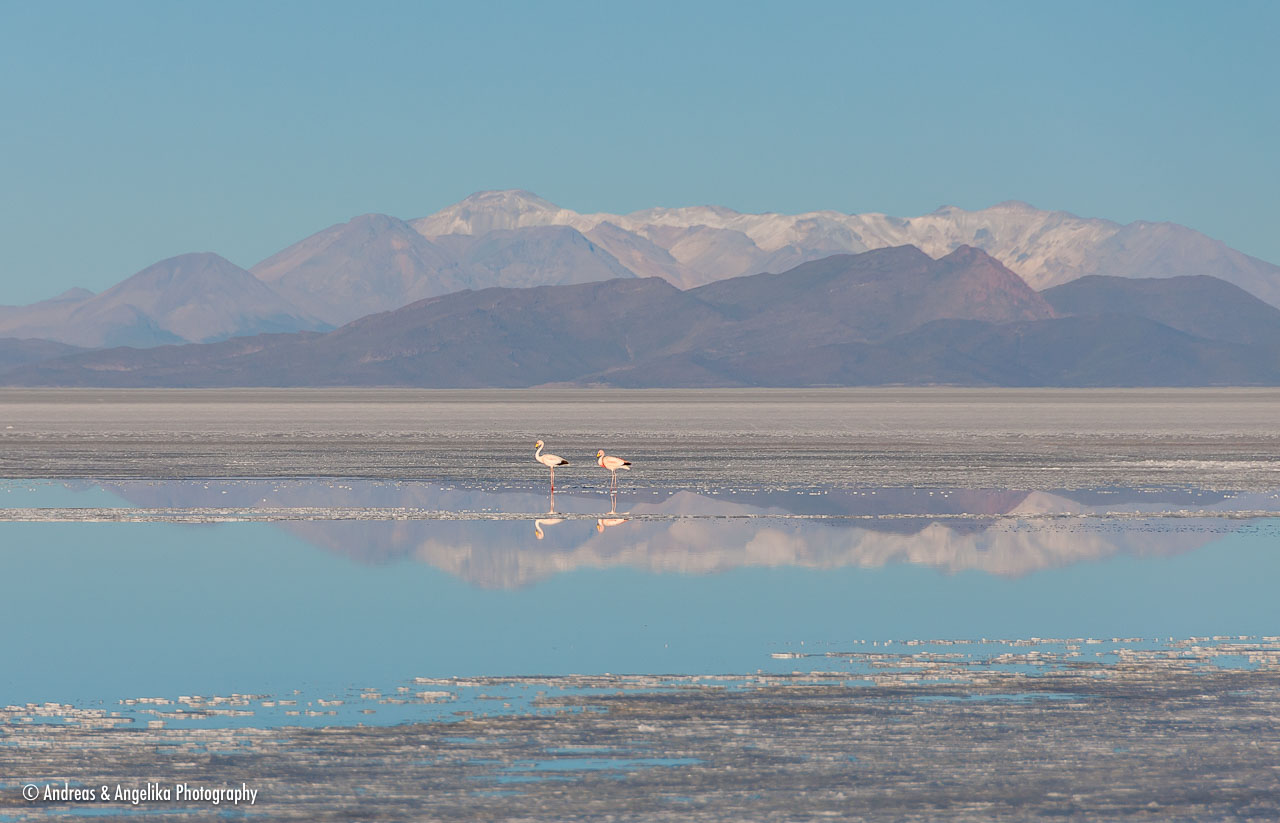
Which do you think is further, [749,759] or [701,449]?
[701,449]

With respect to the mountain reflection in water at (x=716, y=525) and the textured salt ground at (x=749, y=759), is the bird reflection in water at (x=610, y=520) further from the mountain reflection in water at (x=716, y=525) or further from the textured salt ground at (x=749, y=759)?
the textured salt ground at (x=749, y=759)

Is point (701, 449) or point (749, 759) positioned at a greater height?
point (749, 759)

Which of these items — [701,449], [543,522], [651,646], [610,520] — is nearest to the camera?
[651,646]

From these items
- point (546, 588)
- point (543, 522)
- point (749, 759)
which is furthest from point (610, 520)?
point (749, 759)

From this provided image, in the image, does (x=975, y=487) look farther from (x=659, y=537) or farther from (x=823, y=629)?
(x=823, y=629)

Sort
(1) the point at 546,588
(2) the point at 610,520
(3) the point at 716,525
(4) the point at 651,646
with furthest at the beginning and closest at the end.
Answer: (2) the point at 610,520 < (3) the point at 716,525 < (1) the point at 546,588 < (4) the point at 651,646

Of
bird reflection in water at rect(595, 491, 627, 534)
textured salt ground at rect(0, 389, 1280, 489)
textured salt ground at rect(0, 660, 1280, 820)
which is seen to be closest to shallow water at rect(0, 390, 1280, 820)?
textured salt ground at rect(0, 660, 1280, 820)

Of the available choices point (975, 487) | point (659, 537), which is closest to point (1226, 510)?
point (975, 487)

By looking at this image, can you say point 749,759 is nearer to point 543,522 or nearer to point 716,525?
point 716,525

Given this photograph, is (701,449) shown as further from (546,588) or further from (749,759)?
(749,759)

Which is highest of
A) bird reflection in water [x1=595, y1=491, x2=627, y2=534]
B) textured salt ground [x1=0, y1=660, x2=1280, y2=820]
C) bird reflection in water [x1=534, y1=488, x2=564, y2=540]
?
textured salt ground [x1=0, y1=660, x2=1280, y2=820]

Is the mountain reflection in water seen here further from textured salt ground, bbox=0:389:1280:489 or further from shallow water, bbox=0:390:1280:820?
textured salt ground, bbox=0:389:1280:489

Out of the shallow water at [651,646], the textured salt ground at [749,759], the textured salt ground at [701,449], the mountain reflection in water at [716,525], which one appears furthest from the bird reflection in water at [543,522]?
the textured salt ground at [749,759]

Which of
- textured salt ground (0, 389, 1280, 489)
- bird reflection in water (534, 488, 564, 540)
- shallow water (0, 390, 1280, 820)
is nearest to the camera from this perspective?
shallow water (0, 390, 1280, 820)
